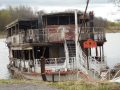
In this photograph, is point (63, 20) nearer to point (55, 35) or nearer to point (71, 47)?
point (55, 35)

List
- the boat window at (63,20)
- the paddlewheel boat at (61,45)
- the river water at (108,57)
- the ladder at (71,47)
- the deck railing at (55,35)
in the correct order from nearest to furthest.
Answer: the paddlewheel boat at (61,45)
the ladder at (71,47)
the deck railing at (55,35)
the boat window at (63,20)
the river water at (108,57)

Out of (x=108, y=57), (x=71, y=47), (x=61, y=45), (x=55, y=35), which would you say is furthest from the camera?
(x=108, y=57)

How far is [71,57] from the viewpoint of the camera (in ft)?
102

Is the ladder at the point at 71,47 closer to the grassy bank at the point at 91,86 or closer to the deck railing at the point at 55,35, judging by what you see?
the deck railing at the point at 55,35

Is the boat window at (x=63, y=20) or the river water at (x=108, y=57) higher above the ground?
the boat window at (x=63, y=20)

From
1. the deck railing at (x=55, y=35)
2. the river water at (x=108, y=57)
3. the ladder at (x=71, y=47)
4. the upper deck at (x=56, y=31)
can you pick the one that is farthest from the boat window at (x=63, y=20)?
the river water at (x=108, y=57)

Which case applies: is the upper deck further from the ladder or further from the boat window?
the ladder

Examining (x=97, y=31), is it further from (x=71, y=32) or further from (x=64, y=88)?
(x=64, y=88)

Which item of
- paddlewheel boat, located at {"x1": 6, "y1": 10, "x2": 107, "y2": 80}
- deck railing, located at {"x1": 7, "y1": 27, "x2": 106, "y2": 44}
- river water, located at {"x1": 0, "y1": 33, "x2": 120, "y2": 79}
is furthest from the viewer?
river water, located at {"x1": 0, "y1": 33, "x2": 120, "y2": 79}

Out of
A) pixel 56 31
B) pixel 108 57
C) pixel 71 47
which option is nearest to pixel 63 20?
pixel 56 31

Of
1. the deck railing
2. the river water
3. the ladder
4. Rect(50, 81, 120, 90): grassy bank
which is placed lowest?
the river water

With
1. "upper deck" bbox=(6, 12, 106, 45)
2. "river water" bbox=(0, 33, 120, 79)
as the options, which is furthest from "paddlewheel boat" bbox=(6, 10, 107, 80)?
"river water" bbox=(0, 33, 120, 79)

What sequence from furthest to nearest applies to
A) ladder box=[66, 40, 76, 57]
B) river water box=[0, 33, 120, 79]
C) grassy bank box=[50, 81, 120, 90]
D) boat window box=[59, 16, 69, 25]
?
river water box=[0, 33, 120, 79], boat window box=[59, 16, 69, 25], ladder box=[66, 40, 76, 57], grassy bank box=[50, 81, 120, 90]

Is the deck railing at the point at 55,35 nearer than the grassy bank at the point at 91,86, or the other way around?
the grassy bank at the point at 91,86
